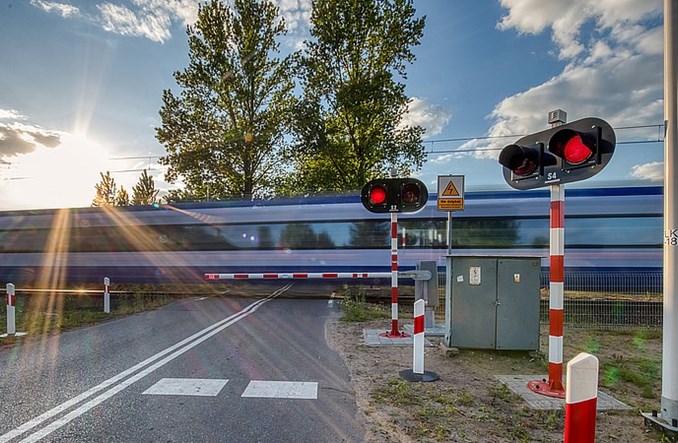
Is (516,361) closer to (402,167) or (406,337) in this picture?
(406,337)

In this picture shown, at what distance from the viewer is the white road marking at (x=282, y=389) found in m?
4.80

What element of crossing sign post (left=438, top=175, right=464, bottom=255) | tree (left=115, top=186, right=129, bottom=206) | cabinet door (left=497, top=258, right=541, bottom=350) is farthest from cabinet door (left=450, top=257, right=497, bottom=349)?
tree (left=115, top=186, right=129, bottom=206)

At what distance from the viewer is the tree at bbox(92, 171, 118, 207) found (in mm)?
51588

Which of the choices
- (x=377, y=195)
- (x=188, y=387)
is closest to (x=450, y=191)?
(x=377, y=195)

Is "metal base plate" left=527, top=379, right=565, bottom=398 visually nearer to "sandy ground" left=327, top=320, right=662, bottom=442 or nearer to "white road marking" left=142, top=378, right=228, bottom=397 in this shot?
"sandy ground" left=327, top=320, right=662, bottom=442

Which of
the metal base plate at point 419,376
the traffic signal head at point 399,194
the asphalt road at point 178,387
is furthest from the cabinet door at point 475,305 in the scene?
the asphalt road at point 178,387

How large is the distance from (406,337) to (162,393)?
4.51 m

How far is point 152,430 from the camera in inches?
152

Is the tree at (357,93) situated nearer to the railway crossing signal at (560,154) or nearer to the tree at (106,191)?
the railway crossing signal at (560,154)

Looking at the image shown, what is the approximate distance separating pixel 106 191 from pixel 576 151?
57.9 m

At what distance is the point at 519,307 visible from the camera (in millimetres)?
6707

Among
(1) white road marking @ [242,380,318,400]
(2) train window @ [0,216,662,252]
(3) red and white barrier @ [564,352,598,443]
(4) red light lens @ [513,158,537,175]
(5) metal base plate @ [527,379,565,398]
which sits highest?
(4) red light lens @ [513,158,537,175]

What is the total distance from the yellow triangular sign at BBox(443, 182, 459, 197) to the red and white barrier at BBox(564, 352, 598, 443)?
5.75 metres

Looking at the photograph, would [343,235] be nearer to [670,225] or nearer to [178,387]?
[178,387]
